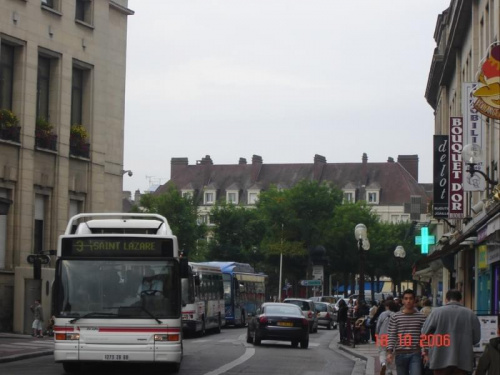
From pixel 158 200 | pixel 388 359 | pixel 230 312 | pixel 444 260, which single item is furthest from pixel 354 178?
pixel 388 359

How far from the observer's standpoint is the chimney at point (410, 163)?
14762cm

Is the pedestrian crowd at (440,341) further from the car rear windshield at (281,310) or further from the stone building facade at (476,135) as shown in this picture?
the car rear windshield at (281,310)

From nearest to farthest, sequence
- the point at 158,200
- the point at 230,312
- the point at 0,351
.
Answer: the point at 0,351, the point at 230,312, the point at 158,200

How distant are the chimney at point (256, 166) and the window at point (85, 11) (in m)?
106

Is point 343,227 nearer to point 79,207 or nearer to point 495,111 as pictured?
point 79,207

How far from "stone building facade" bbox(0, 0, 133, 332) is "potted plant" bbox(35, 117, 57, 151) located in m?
0.04

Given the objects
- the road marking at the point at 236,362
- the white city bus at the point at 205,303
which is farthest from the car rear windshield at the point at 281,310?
the white city bus at the point at 205,303

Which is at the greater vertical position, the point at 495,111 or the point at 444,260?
the point at 495,111

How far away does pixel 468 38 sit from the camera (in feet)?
143

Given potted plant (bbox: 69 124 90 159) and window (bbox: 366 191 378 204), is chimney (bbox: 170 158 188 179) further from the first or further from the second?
potted plant (bbox: 69 124 90 159)

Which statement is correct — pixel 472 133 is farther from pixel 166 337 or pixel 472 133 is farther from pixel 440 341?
pixel 440 341

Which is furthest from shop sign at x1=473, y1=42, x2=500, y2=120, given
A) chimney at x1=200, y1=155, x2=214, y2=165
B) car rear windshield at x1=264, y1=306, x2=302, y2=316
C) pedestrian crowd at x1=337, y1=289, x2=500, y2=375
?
chimney at x1=200, y1=155, x2=214, y2=165

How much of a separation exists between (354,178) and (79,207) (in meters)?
104

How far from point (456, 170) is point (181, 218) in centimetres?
5758
